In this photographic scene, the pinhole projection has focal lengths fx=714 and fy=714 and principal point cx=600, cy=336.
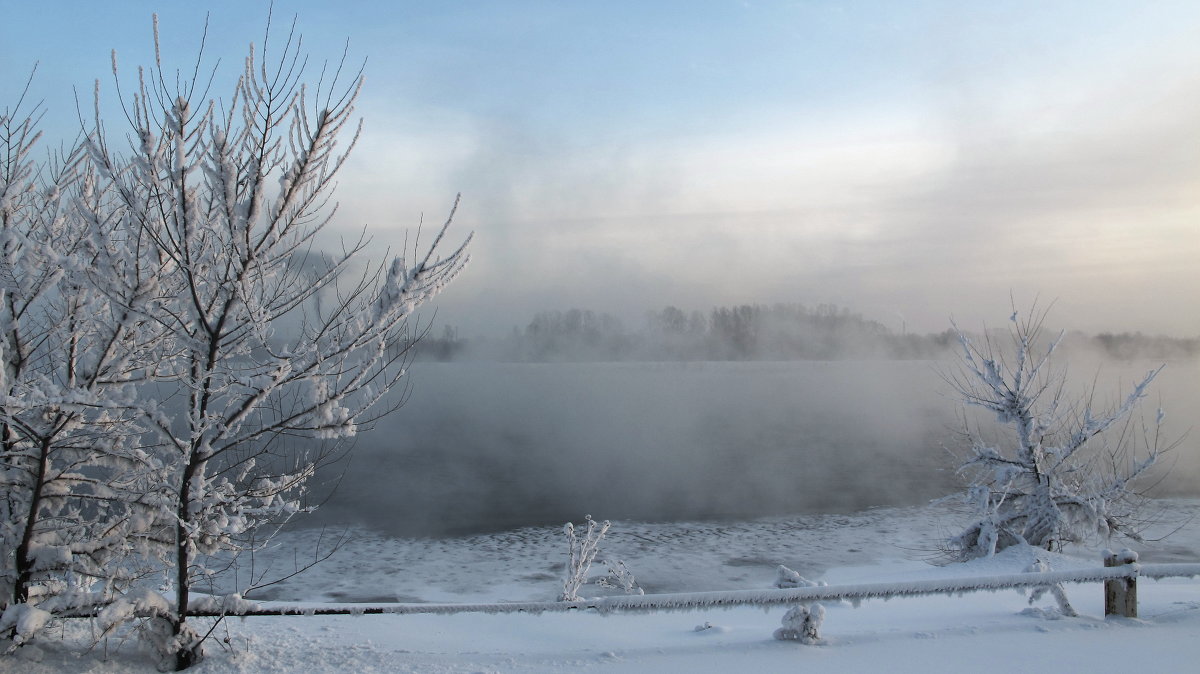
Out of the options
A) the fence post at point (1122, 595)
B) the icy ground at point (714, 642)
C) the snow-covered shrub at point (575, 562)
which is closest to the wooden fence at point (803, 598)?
the fence post at point (1122, 595)

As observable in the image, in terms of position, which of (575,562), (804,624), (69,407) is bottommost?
(575,562)

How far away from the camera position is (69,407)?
4770 millimetres

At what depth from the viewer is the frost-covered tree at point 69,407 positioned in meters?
4.80

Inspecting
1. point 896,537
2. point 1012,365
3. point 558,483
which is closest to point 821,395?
point 558,483

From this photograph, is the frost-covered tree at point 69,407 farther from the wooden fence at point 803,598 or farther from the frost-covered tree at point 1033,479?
the frost-covered tree at point 1033,479

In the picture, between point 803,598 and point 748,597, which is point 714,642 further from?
point 803,598

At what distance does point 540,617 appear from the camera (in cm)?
627

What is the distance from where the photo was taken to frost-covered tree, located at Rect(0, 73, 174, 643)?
480 cm

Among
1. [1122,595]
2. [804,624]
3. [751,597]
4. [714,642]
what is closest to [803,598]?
[804,624]

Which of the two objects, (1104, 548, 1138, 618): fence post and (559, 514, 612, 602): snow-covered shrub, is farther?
(559, 514, 612, 602): snow-covered shrub

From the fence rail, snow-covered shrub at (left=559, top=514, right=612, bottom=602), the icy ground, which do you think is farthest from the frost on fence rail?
snow-covered shrub at (left=559, top=514, right=612, bottom=602)

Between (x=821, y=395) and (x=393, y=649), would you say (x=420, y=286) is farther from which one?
(x=821, y=395)

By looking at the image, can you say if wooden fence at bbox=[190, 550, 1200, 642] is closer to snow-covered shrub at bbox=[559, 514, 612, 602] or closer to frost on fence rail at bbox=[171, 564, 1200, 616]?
frost on fence rail at bbox=[171, 564, 1200, 616]

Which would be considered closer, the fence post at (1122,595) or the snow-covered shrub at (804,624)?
the snow-covered shrub at (804,624)
